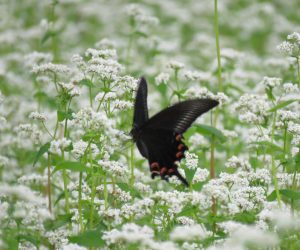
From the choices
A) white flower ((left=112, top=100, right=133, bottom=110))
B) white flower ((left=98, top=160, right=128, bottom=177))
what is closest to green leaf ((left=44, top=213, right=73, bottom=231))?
white flower ((left=98, top=160, right=128, bottom=177))

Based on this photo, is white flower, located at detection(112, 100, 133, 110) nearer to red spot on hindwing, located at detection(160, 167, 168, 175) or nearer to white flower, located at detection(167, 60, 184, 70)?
red spot on hindwing, located at detection(160, 167, 168, 175)

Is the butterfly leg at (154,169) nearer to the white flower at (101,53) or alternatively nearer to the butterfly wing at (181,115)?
the butterfly wing at (181,115)

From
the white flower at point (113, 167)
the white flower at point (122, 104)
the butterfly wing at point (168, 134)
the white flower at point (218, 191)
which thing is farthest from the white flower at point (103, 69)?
the white flower at point (218, 191)

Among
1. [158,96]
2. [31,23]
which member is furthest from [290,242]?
[31,23]

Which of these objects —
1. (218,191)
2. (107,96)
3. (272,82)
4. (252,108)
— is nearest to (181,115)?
(107,96)

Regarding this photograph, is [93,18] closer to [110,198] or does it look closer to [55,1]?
[55,1]

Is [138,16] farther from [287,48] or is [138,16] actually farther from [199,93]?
[287,48]
